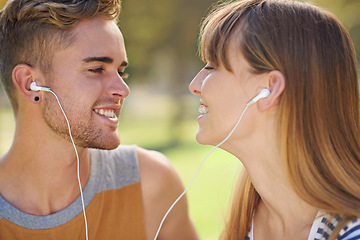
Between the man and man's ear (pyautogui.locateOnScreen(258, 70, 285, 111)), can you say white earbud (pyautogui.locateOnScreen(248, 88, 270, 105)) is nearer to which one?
man's ear (pyautogui.locateOnScreen(258, 70, 285, 111))

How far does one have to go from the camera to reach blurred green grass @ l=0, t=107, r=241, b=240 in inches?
205

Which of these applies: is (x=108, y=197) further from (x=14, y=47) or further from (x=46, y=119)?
(x=14, y=47)

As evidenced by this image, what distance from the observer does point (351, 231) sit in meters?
1.93

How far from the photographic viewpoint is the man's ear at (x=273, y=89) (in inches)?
79.5

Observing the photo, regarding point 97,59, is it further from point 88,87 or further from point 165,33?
point 165,33

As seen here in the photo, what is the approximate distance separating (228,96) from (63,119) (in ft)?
3.69

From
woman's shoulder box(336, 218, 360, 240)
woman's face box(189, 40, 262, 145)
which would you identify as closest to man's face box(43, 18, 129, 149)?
woman's face box(189, 40, 262, 145)

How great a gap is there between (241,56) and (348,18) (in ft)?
37.9

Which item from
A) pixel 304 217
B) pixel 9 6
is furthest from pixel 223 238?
pixel 9 6

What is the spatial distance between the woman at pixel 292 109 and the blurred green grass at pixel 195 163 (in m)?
0.63

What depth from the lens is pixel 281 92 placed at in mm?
2047

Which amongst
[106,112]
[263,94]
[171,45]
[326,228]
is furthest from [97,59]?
[171,45]

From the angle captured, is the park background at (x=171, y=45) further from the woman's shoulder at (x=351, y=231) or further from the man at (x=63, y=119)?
the woman's shoulder at (x=351, y=231)

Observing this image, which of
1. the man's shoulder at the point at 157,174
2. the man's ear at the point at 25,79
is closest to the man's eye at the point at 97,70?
the man's ear at the point at 25,79
